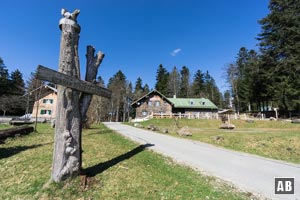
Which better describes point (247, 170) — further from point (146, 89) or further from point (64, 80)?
point (146, 89)

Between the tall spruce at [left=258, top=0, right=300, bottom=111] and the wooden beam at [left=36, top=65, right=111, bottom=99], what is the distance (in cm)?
3024

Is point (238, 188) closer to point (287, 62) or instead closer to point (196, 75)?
point (287, 62)

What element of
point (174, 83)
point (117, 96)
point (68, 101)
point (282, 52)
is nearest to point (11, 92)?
point (117, 96)

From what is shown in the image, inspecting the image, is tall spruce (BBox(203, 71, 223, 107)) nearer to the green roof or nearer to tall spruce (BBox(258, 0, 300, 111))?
the green roof

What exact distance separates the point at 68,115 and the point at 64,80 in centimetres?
86

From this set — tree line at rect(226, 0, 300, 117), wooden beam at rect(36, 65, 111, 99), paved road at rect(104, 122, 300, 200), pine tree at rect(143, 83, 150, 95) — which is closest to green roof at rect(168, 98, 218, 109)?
tree line at rect(226, 0, 300, 117)

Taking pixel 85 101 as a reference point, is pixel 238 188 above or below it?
below

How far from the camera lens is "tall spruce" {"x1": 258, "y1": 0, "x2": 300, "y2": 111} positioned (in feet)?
83.3

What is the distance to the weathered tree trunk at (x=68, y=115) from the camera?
4.00m

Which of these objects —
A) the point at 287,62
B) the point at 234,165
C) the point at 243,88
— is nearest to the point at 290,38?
the point at 287,62

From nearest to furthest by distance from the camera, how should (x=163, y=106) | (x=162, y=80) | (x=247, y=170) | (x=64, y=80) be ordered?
(x=64, y=80)
(x=247, y=170)
(x=163, y=106)
(x=162, y=80)

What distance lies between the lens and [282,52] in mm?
27672

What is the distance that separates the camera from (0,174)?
4758 mm

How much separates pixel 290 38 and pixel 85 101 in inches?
1334
